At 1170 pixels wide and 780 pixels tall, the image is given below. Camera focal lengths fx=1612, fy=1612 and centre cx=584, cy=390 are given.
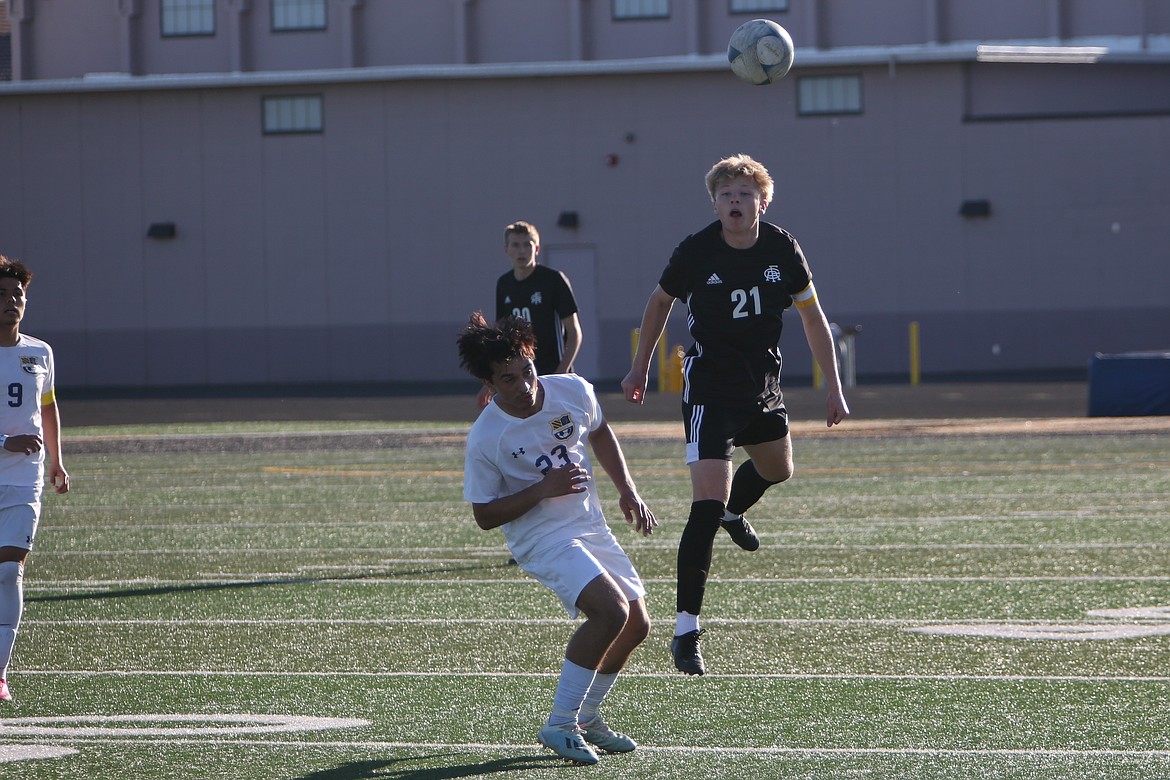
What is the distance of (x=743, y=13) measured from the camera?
1395 inches

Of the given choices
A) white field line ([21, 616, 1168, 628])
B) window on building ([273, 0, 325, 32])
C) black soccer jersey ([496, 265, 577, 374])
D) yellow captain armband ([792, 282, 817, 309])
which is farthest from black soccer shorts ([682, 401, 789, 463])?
window on building ([273, 0, 325, 32])

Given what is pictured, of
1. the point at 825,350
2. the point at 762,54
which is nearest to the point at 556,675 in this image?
the point at 825,350

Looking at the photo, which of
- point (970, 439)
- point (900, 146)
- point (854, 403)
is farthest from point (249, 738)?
point (900, 146)

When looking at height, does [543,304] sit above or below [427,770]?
above

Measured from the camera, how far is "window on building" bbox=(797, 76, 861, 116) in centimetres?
3431

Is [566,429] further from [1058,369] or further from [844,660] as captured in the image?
[1058,369]

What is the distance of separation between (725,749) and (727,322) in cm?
216

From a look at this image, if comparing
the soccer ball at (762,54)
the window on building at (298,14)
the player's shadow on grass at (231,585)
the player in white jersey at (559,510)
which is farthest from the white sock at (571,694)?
the window on building at (298,14)

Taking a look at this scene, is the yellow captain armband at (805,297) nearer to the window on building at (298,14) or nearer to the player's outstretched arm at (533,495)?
the player's outstretched arm at (533,495)

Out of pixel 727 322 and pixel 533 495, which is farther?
pixel 727 322

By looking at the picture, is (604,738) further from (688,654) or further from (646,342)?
(646,342)

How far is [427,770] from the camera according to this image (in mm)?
5113

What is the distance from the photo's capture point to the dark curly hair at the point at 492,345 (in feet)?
17.1

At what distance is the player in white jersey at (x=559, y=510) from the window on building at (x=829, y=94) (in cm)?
2998
